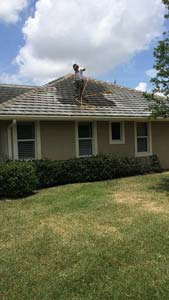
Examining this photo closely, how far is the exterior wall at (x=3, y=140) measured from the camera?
13827mm

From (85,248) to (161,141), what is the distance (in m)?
12.3

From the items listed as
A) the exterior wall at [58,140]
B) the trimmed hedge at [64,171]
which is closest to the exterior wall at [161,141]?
the trimmed hedge at [64,171]

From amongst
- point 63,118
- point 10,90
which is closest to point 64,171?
point 63,118

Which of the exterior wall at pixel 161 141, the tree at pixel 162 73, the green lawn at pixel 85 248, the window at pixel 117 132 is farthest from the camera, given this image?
the exterior wall at pixel 161 141

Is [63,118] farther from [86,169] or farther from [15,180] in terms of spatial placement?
[15,180]

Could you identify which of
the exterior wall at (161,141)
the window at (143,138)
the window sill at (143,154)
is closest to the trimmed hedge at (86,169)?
the window sill at (143,154)

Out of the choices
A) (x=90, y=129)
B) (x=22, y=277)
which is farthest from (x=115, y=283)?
(x=90, y=129)

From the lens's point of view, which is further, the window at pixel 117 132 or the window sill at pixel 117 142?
the window at pixel 117 132

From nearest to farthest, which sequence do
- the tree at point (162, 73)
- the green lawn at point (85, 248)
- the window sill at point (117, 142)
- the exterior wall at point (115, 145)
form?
1. the green lawn at point (85, 248)
2. the tree at point (162, 73)
3. the exterior wall at point (115, 145)
4. the window sill at point (117, 142)

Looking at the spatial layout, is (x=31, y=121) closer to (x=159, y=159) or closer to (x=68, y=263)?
(x=159, y=159)

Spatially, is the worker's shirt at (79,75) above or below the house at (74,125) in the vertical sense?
above

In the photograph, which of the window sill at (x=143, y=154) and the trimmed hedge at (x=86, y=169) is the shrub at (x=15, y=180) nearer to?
the trimmed hedge at (x=86, y=169)

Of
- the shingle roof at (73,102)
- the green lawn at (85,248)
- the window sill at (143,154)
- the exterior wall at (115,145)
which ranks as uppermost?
the shingle roof at (73,102)

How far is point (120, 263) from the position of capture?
525 cm
